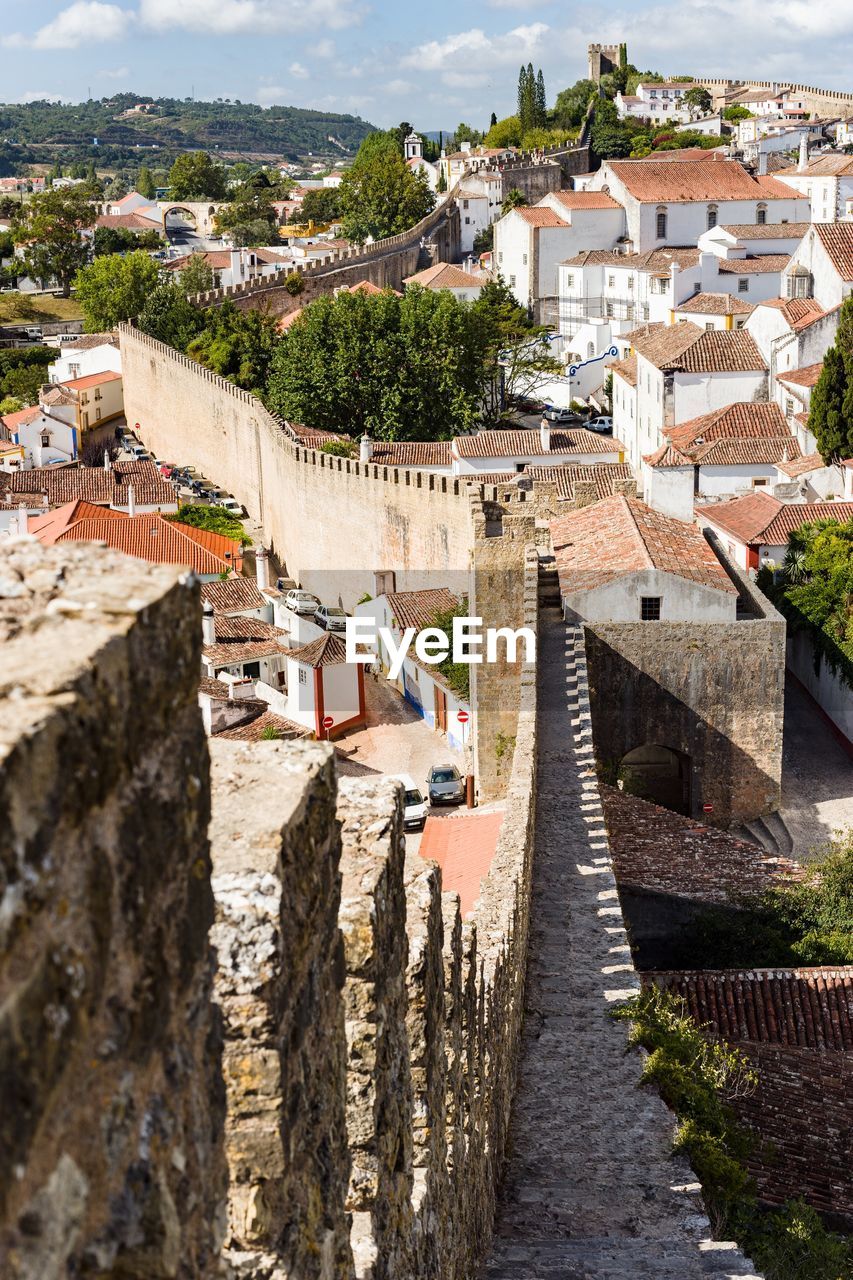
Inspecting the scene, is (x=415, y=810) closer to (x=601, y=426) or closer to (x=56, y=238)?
(x=601, y=426)

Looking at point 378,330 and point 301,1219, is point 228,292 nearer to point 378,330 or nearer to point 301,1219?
point 378,330

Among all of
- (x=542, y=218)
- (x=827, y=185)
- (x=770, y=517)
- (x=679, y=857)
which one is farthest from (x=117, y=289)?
(x=679, y=857)

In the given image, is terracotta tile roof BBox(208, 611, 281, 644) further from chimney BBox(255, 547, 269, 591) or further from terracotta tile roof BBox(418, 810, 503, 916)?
terracotta tile roof BBox(418, 810, 503, 916)

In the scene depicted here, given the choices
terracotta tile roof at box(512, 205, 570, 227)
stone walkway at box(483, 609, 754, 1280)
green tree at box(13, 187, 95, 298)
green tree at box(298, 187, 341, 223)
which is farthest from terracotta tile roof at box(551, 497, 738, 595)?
green tree at box(298, 187, 341, 223)

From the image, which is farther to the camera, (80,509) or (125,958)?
(80,509)

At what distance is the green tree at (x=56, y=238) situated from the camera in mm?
69188

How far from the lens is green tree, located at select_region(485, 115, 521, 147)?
77125 millimetres

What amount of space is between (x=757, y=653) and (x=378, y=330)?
20.8 m

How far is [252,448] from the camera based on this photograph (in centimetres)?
3531

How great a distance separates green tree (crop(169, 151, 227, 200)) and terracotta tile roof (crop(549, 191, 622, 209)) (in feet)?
164

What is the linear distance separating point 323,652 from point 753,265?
21583 mm

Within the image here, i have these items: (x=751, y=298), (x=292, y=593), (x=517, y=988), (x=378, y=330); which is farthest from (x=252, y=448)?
(x=517, y=988)

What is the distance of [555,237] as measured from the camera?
49656 millimetres

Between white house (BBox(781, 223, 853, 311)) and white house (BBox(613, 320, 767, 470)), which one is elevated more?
white house (BBox(781, 223, 853, 311))
